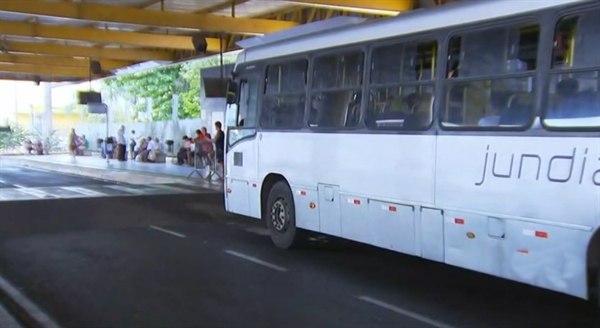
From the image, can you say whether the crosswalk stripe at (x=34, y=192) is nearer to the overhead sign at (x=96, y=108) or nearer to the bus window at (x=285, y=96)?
the bus window at (x=285, y=96)

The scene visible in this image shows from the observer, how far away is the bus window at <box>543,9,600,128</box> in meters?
5.53

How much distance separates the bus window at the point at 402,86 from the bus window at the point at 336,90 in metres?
0.31

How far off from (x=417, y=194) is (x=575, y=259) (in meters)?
2.10

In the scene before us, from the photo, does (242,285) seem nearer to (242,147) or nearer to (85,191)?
(242,147)

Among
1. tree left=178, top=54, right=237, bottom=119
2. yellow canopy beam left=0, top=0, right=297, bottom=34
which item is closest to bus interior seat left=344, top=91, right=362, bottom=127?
yellow canopy beam left=0, top=0, right=297, bottom=34

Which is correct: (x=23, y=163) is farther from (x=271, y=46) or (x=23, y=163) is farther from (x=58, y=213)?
(x=271, y=46)

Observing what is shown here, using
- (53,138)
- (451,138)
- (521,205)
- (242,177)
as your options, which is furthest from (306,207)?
(53,138)

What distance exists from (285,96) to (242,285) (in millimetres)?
3387

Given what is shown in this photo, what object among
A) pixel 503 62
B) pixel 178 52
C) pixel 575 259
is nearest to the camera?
pixel 575 259

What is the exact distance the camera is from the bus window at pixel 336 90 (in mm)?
8438

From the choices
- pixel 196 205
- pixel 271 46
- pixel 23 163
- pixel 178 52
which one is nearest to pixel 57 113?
pixel 23 163

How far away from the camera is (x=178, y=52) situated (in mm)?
27391

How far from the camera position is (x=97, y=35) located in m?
22.5

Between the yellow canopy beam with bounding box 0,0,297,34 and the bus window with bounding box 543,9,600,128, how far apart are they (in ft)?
47.0
